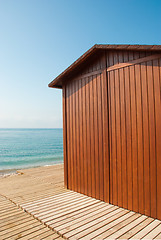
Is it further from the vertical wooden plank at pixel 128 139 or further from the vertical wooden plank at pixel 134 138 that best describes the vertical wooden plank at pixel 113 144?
the vertical wooden plank at pixel 134 138

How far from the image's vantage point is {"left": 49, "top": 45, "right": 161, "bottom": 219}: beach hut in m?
3.73

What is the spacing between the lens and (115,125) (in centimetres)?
445

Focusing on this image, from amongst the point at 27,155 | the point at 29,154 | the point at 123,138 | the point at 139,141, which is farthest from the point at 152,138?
the point at 29,154

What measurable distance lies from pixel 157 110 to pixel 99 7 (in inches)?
245

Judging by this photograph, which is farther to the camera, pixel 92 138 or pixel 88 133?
pixel 88 133

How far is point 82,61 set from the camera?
201 inches

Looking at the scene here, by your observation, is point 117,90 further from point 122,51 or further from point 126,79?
point 122,51

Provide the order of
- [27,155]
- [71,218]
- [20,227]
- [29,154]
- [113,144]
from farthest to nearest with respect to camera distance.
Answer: [29,154]
[27,155]
[113,144]
[71,218]
[20,227]

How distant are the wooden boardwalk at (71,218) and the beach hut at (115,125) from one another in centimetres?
33

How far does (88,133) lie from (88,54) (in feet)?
6.84

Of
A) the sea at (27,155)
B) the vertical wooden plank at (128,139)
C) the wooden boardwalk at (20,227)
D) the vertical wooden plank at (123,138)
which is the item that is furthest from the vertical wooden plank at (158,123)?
the sea at (27,155)

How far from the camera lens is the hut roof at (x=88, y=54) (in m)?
3.67

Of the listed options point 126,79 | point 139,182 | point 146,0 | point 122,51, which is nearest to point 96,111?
point 126,79

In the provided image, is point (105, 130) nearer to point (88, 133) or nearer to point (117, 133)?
point (117, 133)
